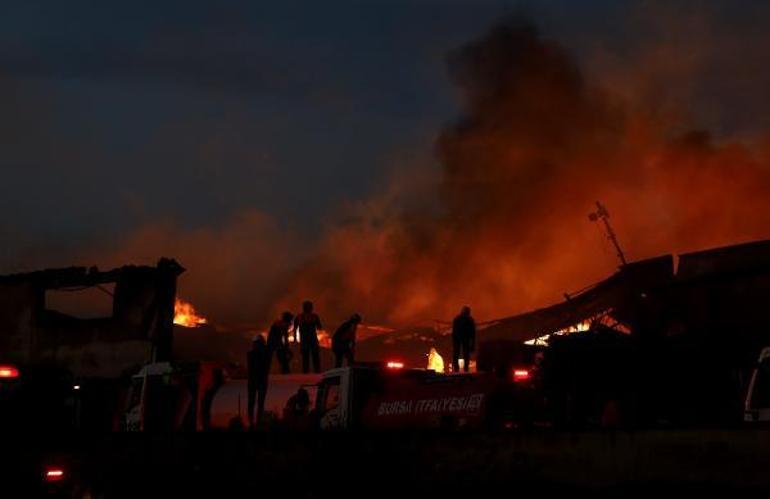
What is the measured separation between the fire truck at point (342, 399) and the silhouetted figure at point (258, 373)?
0.29 meters

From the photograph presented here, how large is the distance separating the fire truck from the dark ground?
40.2 inches

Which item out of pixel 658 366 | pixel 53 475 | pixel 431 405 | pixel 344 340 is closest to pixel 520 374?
pixel 431 405

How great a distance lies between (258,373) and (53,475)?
615cm

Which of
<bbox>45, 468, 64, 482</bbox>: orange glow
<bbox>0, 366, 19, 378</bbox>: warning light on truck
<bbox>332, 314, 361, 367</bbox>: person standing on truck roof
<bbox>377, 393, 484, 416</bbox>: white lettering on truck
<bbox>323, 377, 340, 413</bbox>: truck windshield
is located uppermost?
<bbox>332, 314, 361, 367</bbox>: person standing on truck roof

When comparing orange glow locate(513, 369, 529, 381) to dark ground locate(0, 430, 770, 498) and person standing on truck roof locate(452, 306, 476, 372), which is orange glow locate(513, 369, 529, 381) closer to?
dark ground locate(0, 430, 770, 498)

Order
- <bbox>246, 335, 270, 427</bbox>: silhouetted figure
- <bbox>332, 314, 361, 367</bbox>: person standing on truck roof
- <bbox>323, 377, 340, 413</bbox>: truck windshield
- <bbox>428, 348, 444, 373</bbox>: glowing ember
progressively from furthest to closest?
<bbox>428, 348, 444, 373</bbox>: glowing ember
<bbox>332, 314, 361, 367</bbox>: person standing on truck roof
<bbox>246, 335, 270, 427</bbox>: silhouetted figure
<bbox>323, 377, 340, 413</bbox>: truck windshield

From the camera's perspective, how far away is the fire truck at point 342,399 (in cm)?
1402

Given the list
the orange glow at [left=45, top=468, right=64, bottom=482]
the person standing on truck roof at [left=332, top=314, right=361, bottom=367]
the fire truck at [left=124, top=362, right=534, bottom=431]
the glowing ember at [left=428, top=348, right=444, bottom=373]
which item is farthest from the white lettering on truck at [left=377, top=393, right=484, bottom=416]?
the glowing ember at [left=428, top=348, right=444, bottom=373]

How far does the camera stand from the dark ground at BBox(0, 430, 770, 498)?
873 cm

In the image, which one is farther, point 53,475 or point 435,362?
point 435,362

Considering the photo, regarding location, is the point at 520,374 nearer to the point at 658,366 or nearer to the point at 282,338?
the point at 658,366

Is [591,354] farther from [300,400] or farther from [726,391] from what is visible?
[300,400]

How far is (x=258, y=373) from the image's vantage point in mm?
18938

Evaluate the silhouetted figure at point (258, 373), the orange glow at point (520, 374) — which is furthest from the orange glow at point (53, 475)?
the orange glow at point (520, 374)
